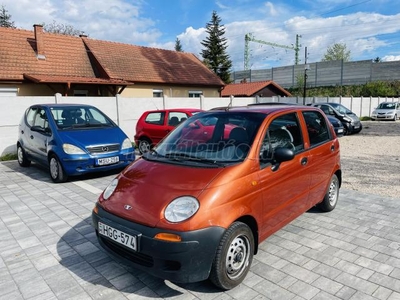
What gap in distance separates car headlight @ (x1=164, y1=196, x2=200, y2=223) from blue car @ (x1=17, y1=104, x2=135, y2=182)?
415 centimetres

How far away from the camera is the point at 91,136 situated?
21.1ft

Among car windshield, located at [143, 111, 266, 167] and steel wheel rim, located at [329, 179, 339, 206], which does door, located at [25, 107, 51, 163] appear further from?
steel wheel rim, located at [329, 179, 339, 206]

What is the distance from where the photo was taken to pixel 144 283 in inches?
110

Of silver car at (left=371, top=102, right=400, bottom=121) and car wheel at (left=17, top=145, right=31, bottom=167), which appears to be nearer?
car wheel at (left=17, top=145, right=31, bottom=167)

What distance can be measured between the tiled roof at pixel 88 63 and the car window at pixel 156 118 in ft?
24.0

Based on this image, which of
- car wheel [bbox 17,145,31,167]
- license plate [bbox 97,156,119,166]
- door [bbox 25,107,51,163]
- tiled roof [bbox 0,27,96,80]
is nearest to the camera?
license plate [bbox 97,156,119,166]

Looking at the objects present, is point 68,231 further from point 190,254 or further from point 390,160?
point 390,160

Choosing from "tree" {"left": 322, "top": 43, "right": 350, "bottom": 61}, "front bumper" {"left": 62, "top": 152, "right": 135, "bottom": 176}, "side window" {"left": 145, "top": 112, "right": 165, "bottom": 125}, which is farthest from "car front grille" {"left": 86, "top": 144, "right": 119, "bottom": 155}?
"tree" {"left": 322, "top": 43, "right": 350, "bottom": 61}

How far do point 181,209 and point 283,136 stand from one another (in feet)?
5.37

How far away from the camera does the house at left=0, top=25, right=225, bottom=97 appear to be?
14.9 meters

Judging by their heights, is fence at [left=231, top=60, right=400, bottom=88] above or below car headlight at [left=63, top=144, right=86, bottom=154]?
above

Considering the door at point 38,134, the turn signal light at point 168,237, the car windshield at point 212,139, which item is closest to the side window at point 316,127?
the car windshield at point 212,139

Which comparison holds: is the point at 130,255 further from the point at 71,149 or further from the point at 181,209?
the point at 71,149

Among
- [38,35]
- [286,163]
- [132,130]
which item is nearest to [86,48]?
[38,35]
